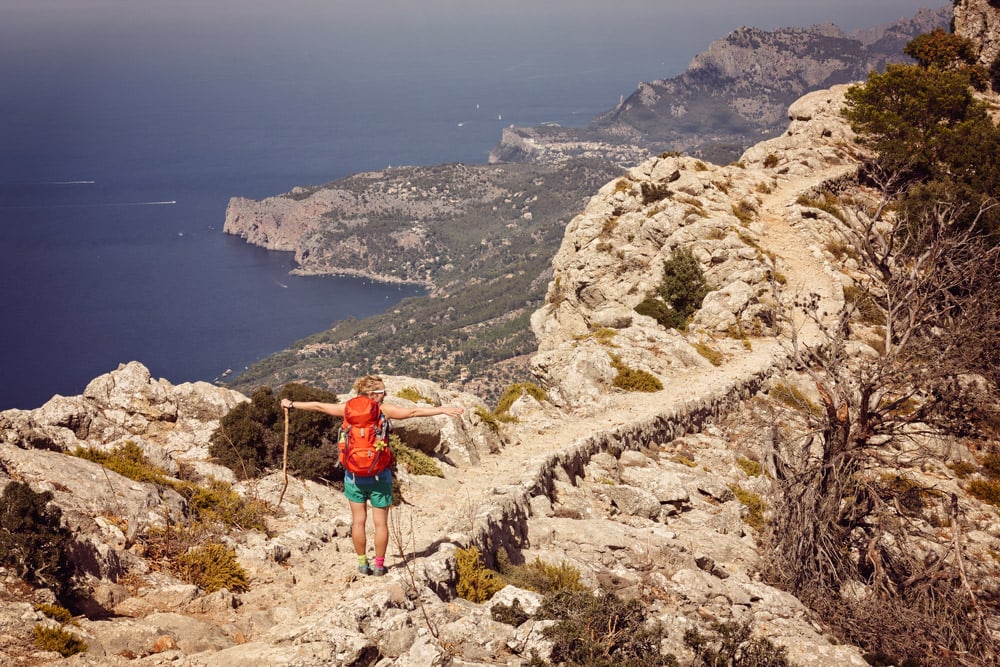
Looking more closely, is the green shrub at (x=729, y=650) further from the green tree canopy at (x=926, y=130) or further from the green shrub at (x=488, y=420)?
the green tree canopy at (x=926, y=130)

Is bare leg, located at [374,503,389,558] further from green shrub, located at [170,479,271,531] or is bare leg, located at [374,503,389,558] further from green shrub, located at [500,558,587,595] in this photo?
green shrub, located at [170,479,271,531]

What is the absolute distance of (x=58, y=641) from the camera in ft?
25.9

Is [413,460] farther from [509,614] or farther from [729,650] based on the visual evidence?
[729,650]

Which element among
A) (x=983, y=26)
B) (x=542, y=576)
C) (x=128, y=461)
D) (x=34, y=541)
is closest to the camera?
(x=34, y=541)

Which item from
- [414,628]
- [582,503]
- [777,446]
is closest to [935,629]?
[777,446]

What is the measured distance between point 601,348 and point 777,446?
11815mm

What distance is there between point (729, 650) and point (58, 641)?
9654 millimetres

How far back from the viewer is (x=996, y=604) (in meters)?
17.5

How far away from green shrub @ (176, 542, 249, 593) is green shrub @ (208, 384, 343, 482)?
12.8ft

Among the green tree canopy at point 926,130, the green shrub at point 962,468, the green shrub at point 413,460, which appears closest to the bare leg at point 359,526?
the green shrub at point 413,460

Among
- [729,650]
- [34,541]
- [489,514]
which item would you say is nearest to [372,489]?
[489,514]

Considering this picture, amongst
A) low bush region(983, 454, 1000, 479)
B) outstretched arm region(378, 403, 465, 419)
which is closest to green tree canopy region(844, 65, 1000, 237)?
low bush region(983, 454, 1000, 479)

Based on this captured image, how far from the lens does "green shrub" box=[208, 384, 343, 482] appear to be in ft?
51.0

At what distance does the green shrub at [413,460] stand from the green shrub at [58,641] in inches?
364
